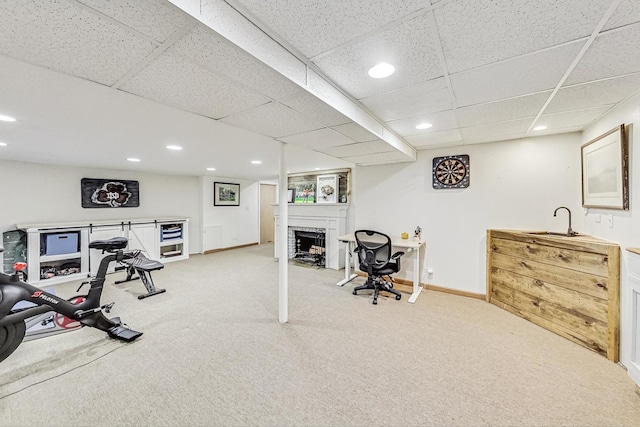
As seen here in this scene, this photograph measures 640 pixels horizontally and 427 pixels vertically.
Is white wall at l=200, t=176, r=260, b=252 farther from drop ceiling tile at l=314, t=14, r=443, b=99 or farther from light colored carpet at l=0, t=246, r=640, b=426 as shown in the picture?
drop ceiling tile at l=314, t=14, r=443, b=99

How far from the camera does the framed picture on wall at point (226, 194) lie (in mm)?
7016

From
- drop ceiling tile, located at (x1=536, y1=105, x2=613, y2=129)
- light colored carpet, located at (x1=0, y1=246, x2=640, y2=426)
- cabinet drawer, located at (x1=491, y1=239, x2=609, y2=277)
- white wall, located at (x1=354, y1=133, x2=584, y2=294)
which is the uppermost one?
drop ceiling tile, located at (x1=536, y1=105, x2=613, y2=129)

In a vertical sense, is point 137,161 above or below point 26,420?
above

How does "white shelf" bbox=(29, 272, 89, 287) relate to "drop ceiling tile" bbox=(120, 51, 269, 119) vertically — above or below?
below

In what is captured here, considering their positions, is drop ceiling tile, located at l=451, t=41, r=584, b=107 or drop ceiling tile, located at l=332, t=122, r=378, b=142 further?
drop ceiling tile, located at l=332, t=122, r=378, b=142

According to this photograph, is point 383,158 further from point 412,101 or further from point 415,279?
point 415,279

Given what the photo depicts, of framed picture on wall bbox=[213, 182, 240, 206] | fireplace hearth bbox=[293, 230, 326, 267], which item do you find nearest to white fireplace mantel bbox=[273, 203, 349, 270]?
fireplace hearth bbox=[293, 230, 326, 267]

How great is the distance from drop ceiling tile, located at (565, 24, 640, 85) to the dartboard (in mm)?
1977

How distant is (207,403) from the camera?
5.60 ft

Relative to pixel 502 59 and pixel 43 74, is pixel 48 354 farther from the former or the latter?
pixel 502 59

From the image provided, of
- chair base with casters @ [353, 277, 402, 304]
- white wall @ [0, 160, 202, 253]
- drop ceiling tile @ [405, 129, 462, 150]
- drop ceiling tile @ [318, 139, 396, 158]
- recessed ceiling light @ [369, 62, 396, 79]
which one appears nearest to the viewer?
recessed ceiling light @ [369, 62, 396, 79]

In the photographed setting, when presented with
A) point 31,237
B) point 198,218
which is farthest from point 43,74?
point 198,218

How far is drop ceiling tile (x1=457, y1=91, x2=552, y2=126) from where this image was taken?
6.79ft

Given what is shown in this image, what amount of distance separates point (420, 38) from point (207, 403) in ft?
8.74
